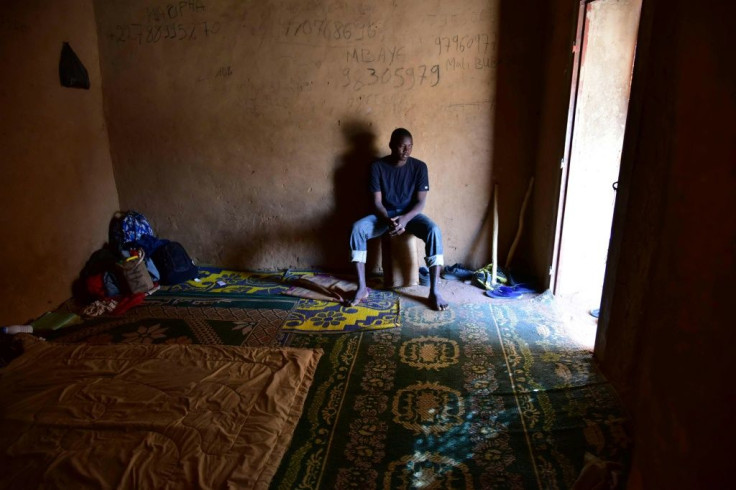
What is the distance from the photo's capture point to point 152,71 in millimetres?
3986

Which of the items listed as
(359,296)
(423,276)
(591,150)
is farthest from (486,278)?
(591,150)

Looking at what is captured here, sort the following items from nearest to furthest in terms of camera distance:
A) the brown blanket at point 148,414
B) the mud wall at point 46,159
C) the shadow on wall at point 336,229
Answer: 1. the brown blanket at point 148,414
2. the mud wall at point 46,159
3. the shadow on wall at point 336,229

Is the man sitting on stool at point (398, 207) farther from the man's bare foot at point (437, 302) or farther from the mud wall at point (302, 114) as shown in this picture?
the mud wall at point (302, 114)

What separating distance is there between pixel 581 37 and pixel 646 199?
1.48 meters

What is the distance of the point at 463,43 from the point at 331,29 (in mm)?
1123

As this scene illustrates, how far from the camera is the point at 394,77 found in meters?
3.76

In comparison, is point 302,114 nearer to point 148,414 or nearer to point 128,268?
point 128,268

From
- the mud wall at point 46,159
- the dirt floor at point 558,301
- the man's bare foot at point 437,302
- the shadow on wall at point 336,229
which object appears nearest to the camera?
the dirt floor at point 558,301

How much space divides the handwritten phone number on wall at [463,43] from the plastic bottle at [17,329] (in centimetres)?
376

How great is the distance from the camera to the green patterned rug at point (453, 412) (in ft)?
5.99

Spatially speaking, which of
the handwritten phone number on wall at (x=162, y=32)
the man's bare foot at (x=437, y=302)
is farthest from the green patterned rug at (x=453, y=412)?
the handwritten phone number on wall at (x=162, y=32)

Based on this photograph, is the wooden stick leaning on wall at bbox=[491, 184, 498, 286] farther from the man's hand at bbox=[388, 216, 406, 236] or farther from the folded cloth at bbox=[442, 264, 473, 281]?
the man's hand at bbox=[388, 216, 406, 236]

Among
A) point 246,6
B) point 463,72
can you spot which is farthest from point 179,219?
point 463,72

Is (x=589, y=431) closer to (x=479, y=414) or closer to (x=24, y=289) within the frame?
(x=479, y=414)
